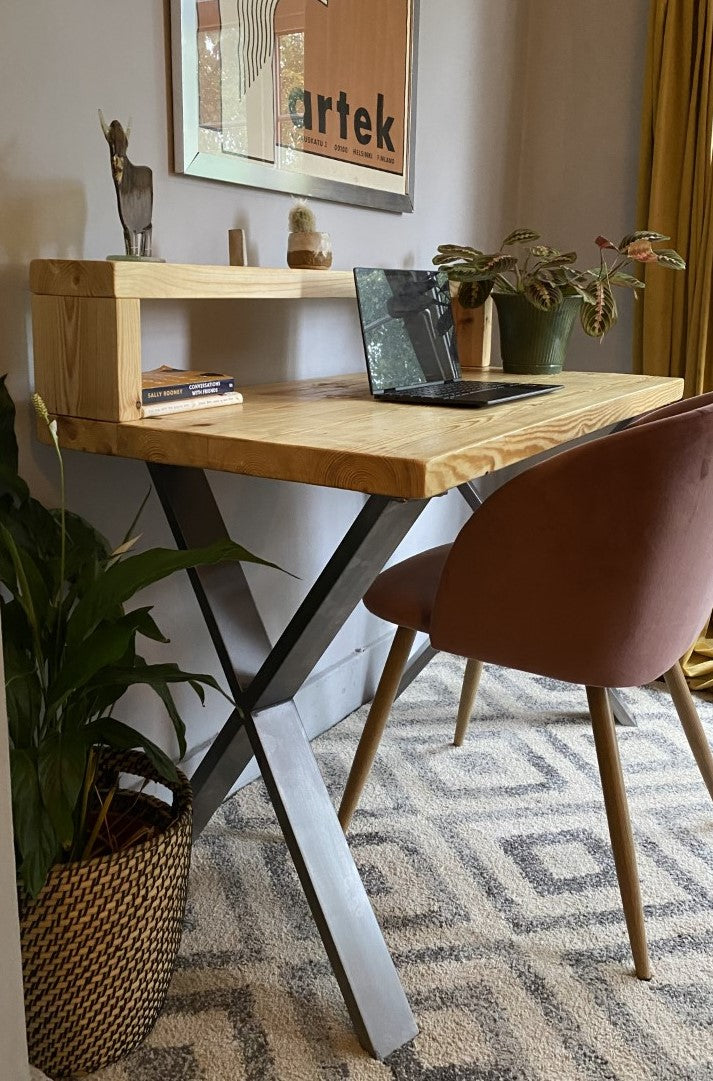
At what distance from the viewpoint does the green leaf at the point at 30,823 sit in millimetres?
1085

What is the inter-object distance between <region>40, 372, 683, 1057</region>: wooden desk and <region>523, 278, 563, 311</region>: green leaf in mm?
542

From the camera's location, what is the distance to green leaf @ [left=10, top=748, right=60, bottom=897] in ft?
3.56

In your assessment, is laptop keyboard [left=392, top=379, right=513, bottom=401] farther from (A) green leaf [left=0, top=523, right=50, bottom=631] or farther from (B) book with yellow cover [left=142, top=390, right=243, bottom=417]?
(A) green leaf [left=0, top=523, right=50, bottom=631]

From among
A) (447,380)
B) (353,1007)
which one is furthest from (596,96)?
(353,1007)

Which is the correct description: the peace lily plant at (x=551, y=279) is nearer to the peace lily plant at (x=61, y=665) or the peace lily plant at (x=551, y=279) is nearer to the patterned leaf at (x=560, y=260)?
the patterned leaf at (x=560, y=260)

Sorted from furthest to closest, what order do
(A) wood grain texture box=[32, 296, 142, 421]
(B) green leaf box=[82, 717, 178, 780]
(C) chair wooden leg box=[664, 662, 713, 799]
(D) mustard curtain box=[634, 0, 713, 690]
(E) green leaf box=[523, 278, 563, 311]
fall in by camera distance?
1. (D) mustard curtain box=[634, 0, 713, 690]
2. (E) green leaf box=[523, 278, 563, 311]
3. (C) chair wooden leg box=[664, 662, 713, 799]
4. (A) wood grain texture box=[32, 296, 142, 421]
5. (B) green leaf box=[82, 717, 178, 780]

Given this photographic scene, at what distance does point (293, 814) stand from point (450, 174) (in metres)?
1.74

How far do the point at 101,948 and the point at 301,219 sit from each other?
1229 mm

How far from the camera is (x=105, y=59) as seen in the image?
143cm

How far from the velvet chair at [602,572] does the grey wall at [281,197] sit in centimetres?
58

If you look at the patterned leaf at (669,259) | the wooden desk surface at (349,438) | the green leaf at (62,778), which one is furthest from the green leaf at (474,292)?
the green leaf at (62,778)

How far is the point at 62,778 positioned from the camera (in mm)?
1093

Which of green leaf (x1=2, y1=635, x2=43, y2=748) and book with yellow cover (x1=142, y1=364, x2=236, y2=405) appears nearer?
green leaf (x1=2, y1=635, x2=43, y2=748)

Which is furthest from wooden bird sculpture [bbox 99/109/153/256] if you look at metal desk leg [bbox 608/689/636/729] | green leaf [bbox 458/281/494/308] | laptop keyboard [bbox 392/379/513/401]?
metal desk leg [bbox 608/689/636/729]
